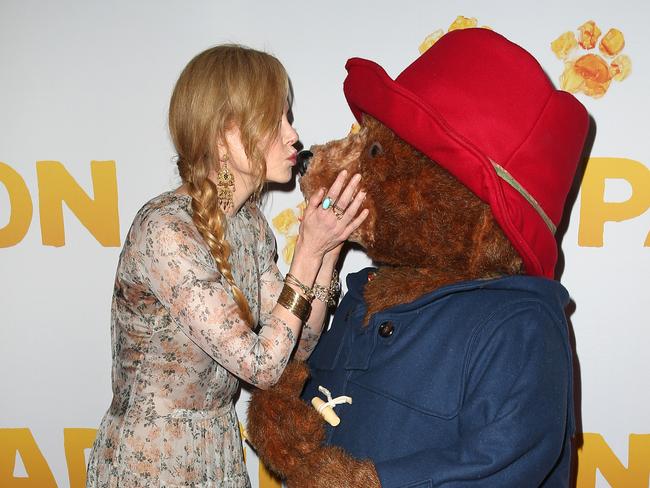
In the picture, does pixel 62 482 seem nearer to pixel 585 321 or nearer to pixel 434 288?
pixel 434 288

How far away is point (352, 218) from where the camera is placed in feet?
3.63

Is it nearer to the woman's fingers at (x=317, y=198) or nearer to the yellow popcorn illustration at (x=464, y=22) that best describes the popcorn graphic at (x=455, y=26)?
the yellow popcorn illustration at (x=464, y=22)

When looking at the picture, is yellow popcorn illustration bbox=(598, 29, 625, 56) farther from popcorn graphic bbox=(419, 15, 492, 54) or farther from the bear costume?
the bear costume

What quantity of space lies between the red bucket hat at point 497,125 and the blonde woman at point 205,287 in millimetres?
185

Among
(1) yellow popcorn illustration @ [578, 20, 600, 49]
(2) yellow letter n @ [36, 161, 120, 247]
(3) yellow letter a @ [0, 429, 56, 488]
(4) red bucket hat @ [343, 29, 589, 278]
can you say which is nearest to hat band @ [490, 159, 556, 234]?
(4) red bucket hat @ [343, 29, 589, 278]

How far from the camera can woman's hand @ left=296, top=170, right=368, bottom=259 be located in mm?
1096

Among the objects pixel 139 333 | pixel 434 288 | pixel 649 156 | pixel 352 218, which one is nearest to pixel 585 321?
pixel 649 156

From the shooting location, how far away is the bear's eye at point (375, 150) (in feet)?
3.53

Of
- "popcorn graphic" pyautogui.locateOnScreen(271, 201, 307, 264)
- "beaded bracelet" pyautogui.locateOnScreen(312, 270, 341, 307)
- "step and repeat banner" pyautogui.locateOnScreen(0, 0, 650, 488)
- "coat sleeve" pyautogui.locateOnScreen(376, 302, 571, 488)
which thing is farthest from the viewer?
"popcorn graphic" pyautogui.locateOnScreen(271, 201, 307, 264)

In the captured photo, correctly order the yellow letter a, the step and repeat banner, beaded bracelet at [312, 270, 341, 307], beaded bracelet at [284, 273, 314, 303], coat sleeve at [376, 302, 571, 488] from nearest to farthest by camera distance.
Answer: coat sleeve at [376, 302, 571, 488] → beaded bracelet at [284, 273, 314, 303] → beaded bracelet at [312, 270, 341, 307] → the step and repeat banner → the yellow letter a

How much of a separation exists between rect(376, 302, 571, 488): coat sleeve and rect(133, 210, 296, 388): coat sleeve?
28cm

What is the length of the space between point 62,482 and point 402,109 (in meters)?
1.43

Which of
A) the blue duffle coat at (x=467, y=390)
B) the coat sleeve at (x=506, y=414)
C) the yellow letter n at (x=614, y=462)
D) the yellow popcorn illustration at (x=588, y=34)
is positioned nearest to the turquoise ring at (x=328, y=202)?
the blue duffle coat at (x=467, y=390)

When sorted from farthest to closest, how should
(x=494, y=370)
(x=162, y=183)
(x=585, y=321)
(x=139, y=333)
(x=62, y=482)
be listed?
(x=62, y=482) < (x=162, y=183) < (x=585, y=321) < (x=139, y=333) < (x=494, y=370)
